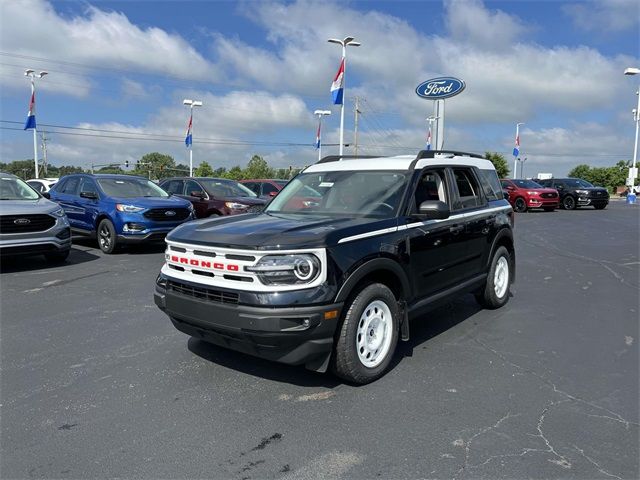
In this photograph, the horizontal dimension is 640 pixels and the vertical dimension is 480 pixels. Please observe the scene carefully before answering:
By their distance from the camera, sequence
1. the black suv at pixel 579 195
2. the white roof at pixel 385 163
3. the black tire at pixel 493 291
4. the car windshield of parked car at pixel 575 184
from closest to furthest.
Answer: the white roof at pixel 385 163, the black tire at pixel 493 291, the black suv at pixel 579 195, the car windshield of parked car at pixel 575 184

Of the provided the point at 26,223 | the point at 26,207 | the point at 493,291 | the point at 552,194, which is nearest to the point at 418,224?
the point at 493,291

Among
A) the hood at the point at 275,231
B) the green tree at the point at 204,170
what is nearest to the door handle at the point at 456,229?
the hood at the point at 275,231

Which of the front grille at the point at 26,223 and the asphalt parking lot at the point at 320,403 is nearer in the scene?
the asphalt parking lot at the point at 320,403

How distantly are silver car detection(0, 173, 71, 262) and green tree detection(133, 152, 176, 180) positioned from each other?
100461 mm

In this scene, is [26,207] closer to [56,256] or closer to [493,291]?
[56,256]

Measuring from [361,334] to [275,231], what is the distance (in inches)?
41.8

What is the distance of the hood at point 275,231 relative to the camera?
3.59 m

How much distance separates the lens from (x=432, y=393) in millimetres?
3814

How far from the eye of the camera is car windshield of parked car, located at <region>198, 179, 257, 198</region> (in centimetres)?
1365

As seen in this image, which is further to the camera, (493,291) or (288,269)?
(493,291)

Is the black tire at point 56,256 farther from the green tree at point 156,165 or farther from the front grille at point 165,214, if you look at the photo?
the green tree at point 156,165

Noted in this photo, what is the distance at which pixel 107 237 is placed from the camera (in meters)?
10.7

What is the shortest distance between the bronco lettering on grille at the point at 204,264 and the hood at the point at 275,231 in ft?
0.47

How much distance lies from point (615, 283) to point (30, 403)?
26.3ft
